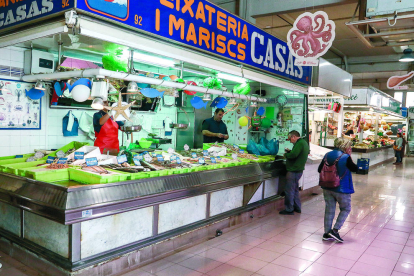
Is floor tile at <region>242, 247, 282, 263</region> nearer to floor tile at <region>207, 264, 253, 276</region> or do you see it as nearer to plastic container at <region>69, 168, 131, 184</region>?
floor tile at <region>207, 264, 253, 276</region>

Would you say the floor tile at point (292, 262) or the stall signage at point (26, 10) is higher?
the stall signage at point (26, 10)

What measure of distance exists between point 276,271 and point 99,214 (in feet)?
7.24

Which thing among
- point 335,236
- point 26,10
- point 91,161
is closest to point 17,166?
point 91,161

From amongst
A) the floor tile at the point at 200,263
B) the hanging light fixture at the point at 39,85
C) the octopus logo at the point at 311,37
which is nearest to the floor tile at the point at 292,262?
the floor tile at the point at 200,263

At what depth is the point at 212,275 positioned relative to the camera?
3793 millimetres

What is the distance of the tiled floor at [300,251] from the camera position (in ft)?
13.0

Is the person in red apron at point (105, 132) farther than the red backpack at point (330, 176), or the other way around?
the person in red apron at point (105, 132)

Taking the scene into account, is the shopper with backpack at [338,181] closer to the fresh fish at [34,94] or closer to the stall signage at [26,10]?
the stall signage at [26,10]

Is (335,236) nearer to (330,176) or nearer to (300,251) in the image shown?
(300,251)

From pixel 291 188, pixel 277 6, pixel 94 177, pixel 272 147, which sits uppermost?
pixel 277 6

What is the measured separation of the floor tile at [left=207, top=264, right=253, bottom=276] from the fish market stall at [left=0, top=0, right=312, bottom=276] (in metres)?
0.78

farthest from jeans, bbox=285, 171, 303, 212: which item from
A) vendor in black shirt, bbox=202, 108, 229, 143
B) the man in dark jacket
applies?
vendor in black shirt, bbox=202, 108, 229, 143

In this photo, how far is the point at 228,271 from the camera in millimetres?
3912

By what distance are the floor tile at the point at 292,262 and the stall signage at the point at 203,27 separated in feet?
10.4
